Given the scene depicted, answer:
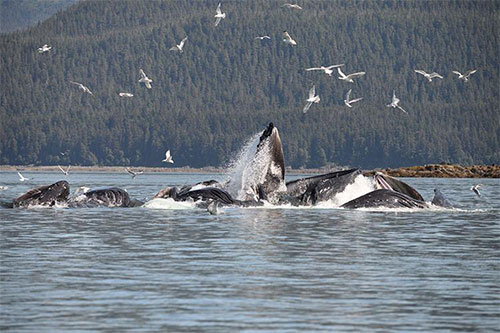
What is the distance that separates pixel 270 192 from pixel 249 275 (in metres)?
18.6

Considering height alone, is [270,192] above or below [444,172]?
above

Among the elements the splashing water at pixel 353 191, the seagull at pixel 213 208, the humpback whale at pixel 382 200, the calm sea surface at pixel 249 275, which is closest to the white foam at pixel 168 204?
the seagull at pixel 213 208

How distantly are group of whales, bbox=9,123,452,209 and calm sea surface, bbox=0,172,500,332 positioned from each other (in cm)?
446

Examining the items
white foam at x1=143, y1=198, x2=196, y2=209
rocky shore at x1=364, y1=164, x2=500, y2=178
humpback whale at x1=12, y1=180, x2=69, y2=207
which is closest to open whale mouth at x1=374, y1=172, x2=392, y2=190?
white foam at x1=143, y1=198, x2=196, y2=209

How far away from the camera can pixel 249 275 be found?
2003 cm

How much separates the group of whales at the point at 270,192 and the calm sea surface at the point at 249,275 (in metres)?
4.46

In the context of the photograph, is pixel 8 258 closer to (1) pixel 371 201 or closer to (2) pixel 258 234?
(2) pixel 258 234

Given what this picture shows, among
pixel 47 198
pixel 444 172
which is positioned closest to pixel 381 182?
pixel 47 198

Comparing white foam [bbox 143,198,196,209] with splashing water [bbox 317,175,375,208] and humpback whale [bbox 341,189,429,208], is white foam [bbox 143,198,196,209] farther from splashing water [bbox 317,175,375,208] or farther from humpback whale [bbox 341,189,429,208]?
humpback whale [bbox 341,189,429,208]

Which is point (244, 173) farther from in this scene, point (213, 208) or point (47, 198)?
point (47, 198)

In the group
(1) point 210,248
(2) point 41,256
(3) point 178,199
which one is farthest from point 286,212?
(2) point 41,256

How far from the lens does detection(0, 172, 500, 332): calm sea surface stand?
15805 mm

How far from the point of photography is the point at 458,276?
66.4 ft

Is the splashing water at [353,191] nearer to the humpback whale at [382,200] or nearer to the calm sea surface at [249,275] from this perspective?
the humpback whale at [382,200]
